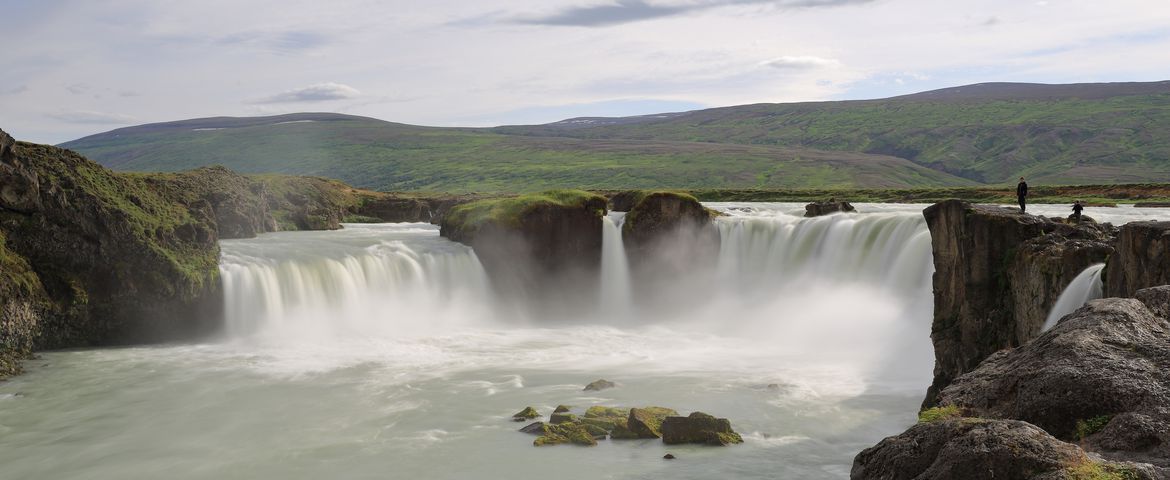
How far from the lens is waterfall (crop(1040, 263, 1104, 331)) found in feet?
64.2

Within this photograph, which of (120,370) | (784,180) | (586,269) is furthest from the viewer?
(784,180)

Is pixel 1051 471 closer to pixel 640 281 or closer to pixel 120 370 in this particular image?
pixel 120 370

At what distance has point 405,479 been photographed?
751 inches

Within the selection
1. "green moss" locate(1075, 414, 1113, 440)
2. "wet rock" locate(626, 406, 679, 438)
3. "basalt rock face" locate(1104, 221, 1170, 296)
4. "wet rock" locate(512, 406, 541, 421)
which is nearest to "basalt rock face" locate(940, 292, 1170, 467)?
"green moss" locate(1075, 414, 1113, 440)

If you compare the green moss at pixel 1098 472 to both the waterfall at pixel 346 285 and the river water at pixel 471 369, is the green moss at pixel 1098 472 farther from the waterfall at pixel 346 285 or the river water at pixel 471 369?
the waterfall at pixel 346 285

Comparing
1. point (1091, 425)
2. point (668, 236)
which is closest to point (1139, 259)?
point (1091, 425)

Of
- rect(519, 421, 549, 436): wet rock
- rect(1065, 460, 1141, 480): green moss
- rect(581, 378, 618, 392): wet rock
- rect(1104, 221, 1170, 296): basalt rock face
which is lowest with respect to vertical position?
rect(581, 378, 618, 392): wet rock

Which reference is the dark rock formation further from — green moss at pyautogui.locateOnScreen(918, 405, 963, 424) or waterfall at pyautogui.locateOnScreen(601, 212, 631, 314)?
green moss at pyautogui.locateOnScreen(918, 405, 963, 424)

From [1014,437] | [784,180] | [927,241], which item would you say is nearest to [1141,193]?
[927,241]

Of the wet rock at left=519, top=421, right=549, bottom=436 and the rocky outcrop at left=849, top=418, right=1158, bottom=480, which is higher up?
the rocky outcrop at left=849, top=418, right=1158, bottom=480

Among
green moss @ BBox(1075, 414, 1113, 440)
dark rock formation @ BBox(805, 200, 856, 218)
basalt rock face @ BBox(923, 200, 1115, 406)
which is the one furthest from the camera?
dark rock formation @ BBox(805, 200, 856, 218)

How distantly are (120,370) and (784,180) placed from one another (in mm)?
150686

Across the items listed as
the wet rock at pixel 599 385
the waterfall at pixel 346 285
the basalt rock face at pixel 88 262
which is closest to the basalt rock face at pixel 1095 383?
the wet rock at pixel 599 385

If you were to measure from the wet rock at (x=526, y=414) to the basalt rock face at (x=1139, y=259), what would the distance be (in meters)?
13.7
